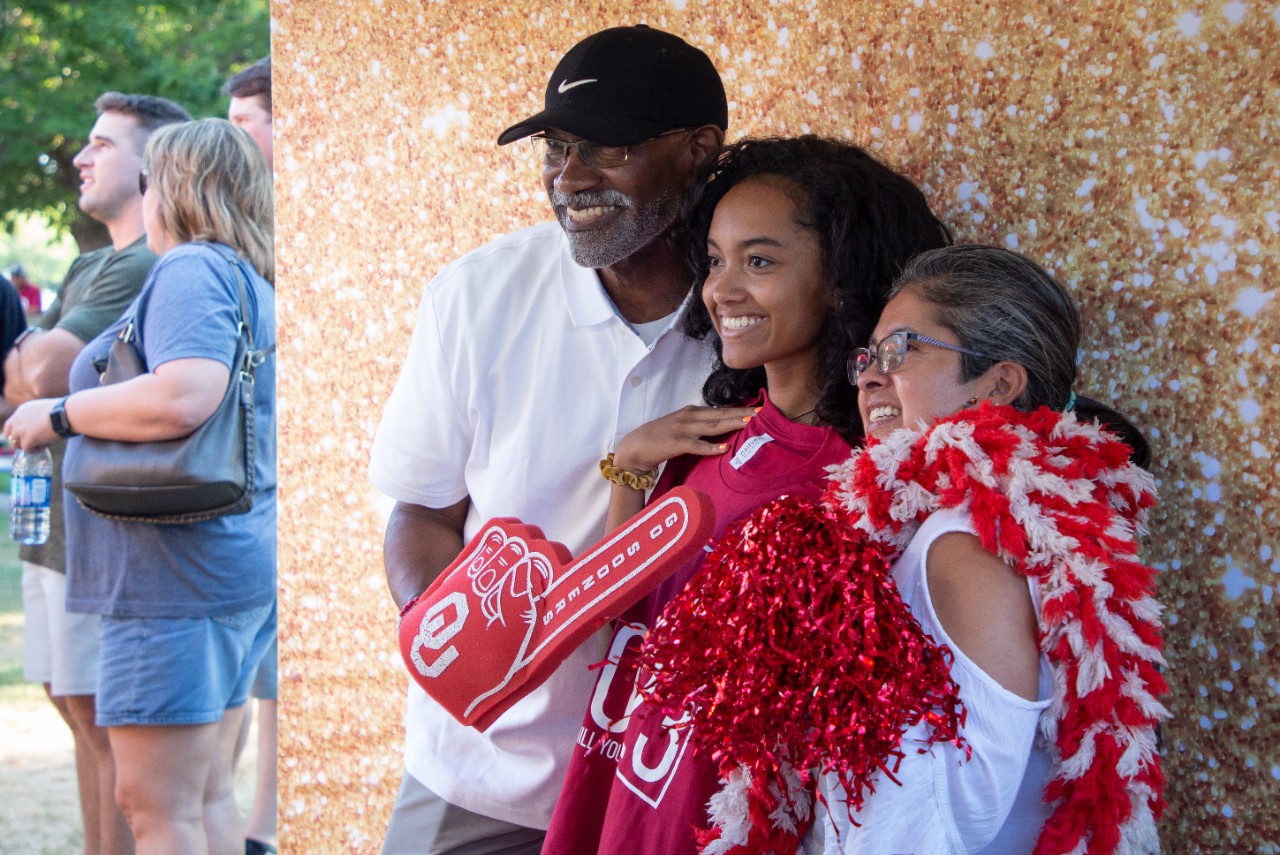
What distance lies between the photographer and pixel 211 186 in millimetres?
3480

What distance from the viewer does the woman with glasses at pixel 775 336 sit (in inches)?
73.2

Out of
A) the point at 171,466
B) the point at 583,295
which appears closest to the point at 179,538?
the point at 171,466

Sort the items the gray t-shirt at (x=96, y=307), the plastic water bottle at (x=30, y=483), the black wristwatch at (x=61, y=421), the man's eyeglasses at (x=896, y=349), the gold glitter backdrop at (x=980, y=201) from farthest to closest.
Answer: the gray t-shirt at (x=96, y=307) < the plastic water bottle at (x=30, y=483) < the black wristwatch at (x=61, y=421) < the gold glitter backdrop at (x=980, y=201) < the man's eyeglasses at (x=896, y=349)

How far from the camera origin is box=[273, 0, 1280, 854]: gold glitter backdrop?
1851mm

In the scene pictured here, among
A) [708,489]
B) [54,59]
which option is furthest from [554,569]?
[54,59]

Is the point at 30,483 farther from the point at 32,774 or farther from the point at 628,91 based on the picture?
the point at 628,91

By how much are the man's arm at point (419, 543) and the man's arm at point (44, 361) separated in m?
2.11

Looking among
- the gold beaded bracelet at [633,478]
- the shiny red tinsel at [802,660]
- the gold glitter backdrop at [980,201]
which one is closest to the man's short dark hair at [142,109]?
the gold glitter backdrop at [980,201]

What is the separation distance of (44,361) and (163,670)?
127cm

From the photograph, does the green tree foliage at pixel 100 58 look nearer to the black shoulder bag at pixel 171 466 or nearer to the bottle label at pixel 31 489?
the bottle label at pixel 31 489

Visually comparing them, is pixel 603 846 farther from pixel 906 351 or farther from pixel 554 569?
pixel 906 351

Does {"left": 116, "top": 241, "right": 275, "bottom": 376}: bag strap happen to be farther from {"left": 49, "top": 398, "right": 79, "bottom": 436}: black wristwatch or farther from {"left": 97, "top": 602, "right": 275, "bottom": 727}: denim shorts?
{"left": 97, "top": 602, "right": 275, "bottom": 727}: denim shorts

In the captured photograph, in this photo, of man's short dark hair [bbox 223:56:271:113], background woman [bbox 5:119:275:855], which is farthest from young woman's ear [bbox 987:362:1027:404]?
man's short dark hair [bbox 223:56:271:113]

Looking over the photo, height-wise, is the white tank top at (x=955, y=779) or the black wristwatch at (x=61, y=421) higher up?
the white tank top at (x=955, y=779)
